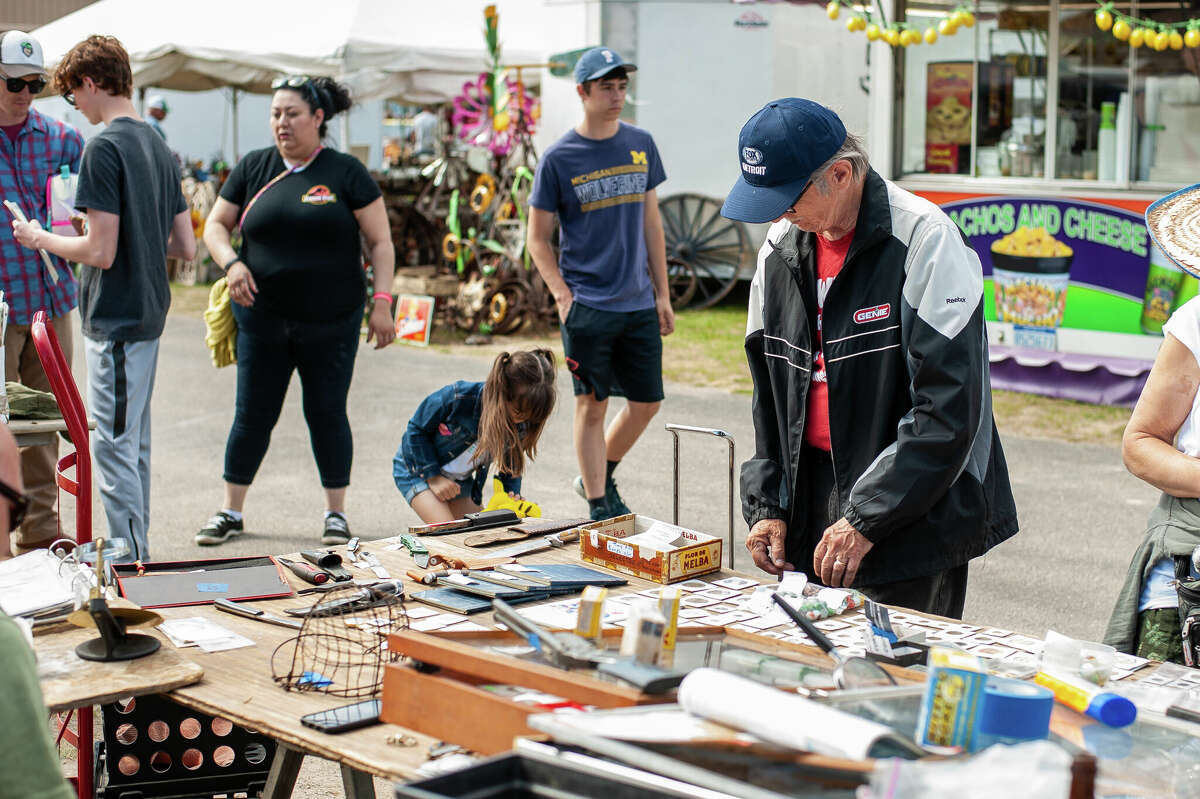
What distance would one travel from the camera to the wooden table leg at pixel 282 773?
2611mm

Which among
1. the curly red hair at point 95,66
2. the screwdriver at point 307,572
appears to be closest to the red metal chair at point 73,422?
the screwdriver at point 307,572

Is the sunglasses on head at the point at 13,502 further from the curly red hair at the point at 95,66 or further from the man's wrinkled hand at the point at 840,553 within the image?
the curly red hair at the point at 95,66

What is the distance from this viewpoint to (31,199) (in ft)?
18.5

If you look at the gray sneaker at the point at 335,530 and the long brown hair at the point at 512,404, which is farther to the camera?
the gray sneaker at the point at 335,530

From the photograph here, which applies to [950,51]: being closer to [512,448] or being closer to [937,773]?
[512,448]

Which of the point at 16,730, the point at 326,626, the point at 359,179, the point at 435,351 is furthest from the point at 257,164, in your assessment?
the point at 435,351

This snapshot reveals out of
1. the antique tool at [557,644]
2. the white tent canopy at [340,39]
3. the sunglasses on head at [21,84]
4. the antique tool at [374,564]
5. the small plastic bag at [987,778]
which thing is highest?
the white tent canopy at [340,39]

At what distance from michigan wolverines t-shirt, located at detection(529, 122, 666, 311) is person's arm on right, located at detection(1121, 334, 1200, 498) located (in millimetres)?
3194

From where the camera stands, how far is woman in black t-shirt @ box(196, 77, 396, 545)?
19.0 feet

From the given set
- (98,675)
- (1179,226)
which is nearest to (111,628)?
(98,675)

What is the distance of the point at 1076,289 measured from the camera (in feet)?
30.5

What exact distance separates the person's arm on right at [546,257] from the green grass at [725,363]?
3703 millimetres

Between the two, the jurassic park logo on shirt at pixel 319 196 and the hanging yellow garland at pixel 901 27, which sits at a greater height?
the hanging yellow garland at pixel 901 27

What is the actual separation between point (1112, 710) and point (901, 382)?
1135 mm
